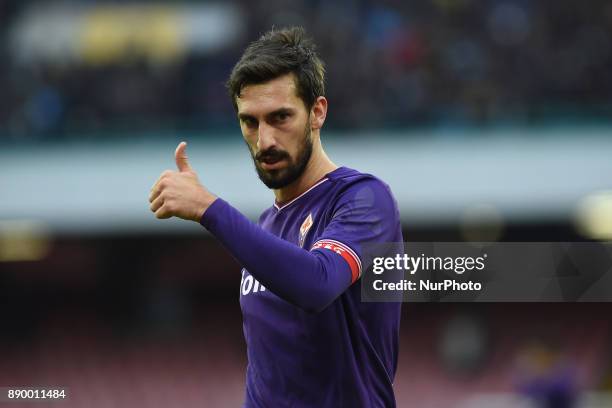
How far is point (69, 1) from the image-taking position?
19688mm

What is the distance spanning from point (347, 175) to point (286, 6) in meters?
13.6

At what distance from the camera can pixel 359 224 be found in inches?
118

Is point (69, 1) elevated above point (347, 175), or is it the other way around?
point (69, 1)

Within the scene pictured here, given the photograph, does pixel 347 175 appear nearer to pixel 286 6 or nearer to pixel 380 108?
pixel 380 108

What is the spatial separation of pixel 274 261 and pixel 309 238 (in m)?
0.52

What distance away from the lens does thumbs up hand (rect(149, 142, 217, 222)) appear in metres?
2.72

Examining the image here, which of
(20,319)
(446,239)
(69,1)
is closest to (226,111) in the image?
(446,239)

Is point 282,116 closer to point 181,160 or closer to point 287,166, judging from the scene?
point 287,166


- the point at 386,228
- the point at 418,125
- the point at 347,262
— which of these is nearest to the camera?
the point at 347,262

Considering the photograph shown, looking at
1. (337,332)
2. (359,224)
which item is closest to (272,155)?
(359,224)

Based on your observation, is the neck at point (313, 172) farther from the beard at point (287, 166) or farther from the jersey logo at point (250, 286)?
the jersey logo at point (250, 286)

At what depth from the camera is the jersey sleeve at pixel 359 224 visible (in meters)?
2.89

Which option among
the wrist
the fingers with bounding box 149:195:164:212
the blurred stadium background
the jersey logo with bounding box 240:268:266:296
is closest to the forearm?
the wrist

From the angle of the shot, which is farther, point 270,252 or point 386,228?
point 386,228
